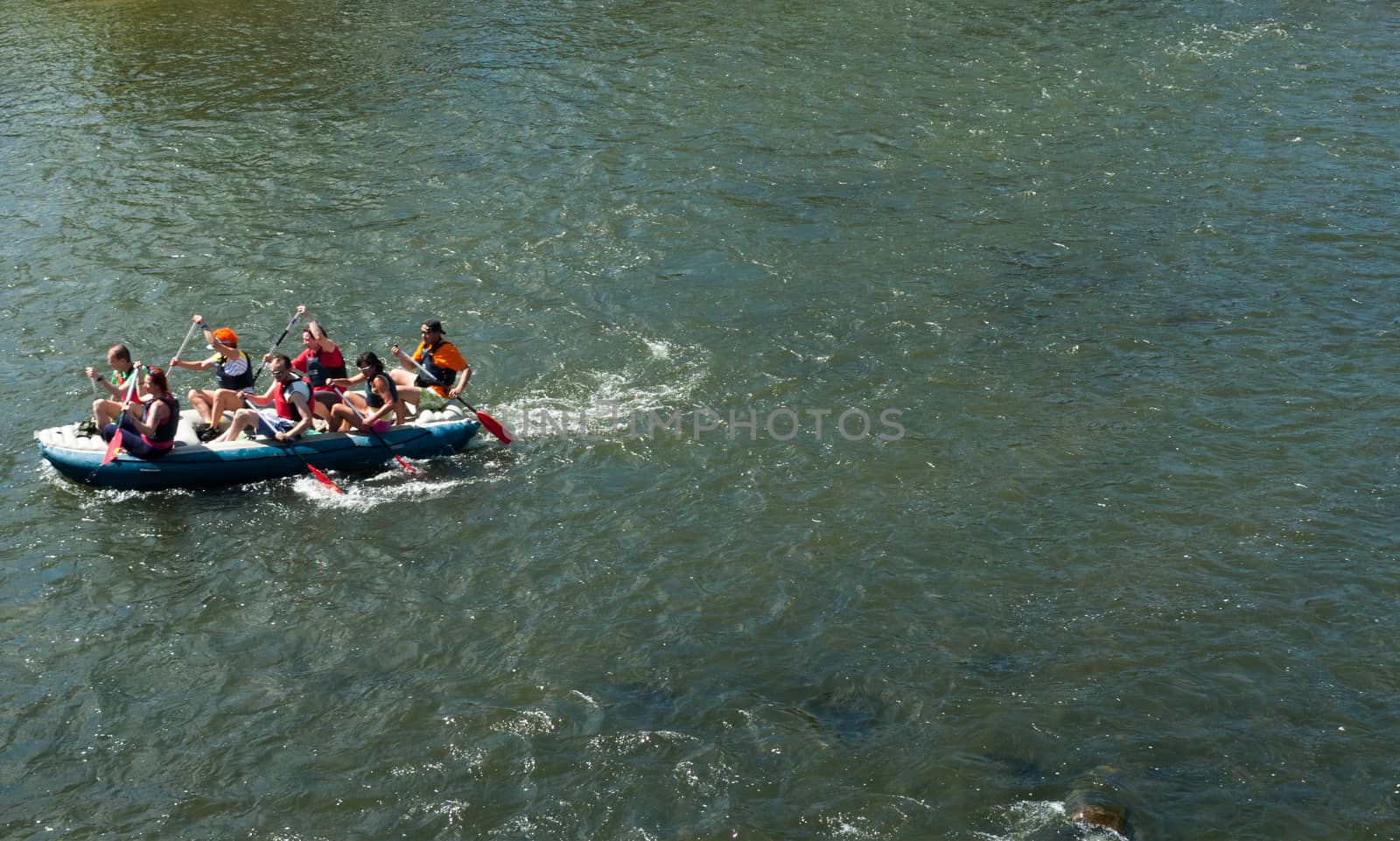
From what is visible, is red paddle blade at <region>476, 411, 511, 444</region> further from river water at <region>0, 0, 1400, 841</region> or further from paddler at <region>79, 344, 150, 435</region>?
paddler at <region>79, 344, 150, 435</region>

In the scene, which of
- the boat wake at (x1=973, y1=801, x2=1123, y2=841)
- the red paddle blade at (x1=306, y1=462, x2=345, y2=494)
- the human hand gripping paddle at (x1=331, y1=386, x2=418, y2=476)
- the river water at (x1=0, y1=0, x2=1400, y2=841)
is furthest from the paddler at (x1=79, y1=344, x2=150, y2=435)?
the boat wake at (x1=973, y1=801, x2=1123, y2=841)

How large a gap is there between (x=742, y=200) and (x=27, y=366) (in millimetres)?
10864

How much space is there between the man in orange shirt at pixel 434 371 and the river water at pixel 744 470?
64 centimetres

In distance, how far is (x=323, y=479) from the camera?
14148 mm

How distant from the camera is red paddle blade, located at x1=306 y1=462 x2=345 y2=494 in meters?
14.1

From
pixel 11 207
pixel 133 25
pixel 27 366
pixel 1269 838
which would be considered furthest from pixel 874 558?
pixel 133 25

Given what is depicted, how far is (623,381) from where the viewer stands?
16.1 metres

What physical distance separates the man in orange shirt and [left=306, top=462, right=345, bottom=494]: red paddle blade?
4.44 ft

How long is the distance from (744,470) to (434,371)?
12.9 feet

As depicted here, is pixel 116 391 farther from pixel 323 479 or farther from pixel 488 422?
pixel 488 422

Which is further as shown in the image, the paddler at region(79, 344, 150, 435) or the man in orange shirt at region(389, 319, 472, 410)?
the man in orange shirt at region(389, 319, 472, 410)

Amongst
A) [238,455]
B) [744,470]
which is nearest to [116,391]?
[238,455]

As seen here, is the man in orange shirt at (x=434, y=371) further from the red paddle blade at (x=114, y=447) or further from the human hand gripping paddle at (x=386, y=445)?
the red paddle blade at (x=114, y=447)

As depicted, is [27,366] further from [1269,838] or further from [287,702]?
[1269,838]
